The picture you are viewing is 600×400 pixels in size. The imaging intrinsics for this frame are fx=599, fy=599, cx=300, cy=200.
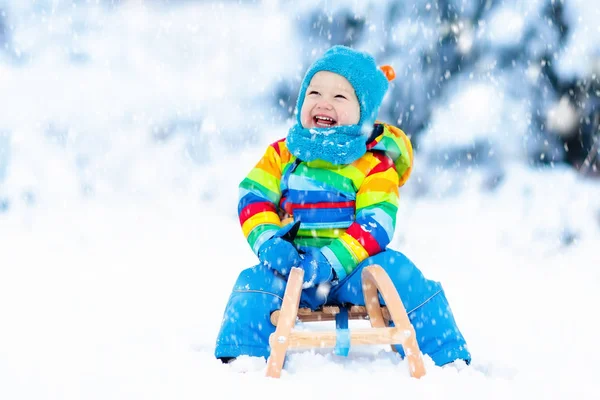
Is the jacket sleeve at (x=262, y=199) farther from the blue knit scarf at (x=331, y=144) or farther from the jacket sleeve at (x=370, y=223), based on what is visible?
the jacket sleeve at (x=370, y=223)

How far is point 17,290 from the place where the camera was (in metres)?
3.45

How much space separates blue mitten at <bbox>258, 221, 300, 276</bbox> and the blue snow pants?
7 cm

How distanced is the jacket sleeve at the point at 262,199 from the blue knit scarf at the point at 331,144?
175 millimetres

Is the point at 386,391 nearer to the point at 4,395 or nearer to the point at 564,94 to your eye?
the point at 4,395

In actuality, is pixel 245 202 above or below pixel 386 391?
above

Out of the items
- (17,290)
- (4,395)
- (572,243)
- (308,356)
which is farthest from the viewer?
(572,243)

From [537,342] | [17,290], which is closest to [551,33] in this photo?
[537,342]

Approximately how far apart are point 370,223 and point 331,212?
0.18 metres

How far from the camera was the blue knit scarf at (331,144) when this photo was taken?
230cm

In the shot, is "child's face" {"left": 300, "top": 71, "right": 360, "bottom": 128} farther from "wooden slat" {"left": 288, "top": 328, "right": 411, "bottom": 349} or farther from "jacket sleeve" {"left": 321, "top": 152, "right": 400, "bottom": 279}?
"wooden slat" {"left": 288, "top": 328, "right": 411, "bottom": 349}

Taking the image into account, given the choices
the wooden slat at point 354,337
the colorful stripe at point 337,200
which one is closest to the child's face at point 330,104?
the colorful stripe at point 337,200

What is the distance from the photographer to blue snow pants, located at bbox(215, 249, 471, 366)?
205 centimetres

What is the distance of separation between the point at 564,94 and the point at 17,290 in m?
4.56

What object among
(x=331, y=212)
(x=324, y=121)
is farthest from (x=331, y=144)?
(x=331, y=212)
